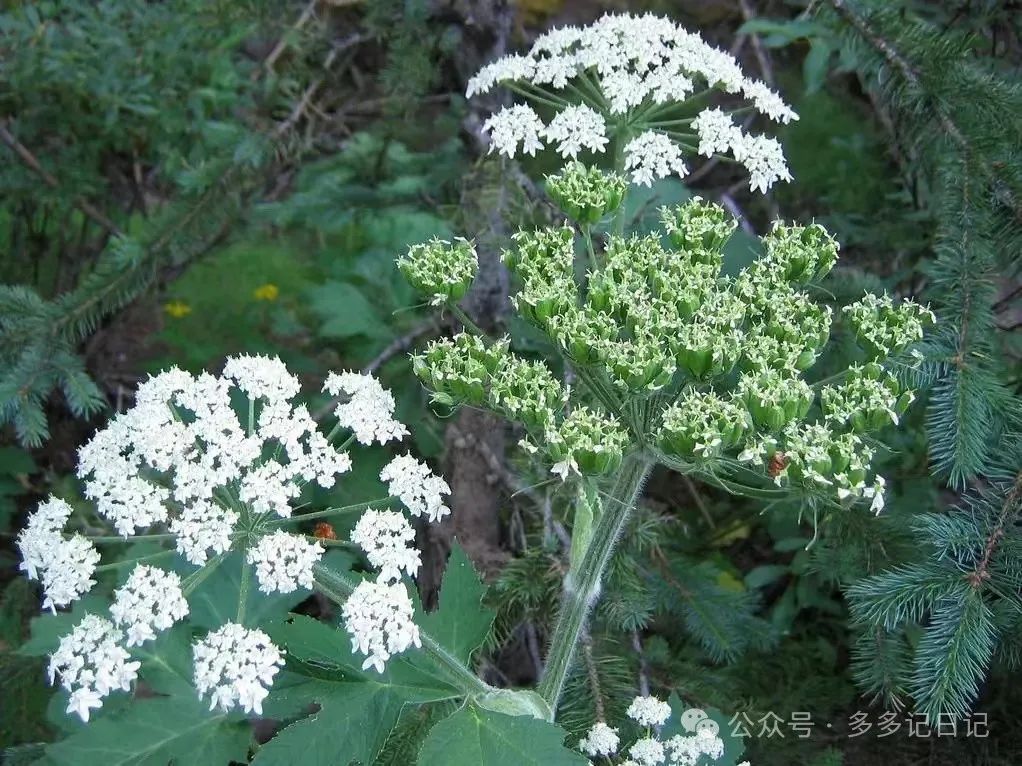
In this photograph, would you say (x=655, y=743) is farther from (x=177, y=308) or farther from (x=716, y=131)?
(x=177, y=308)

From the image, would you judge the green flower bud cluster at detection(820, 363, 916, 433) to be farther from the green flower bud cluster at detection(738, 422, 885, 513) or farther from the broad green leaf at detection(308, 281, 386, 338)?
the broad green leaf at detection(308, 281, 386, 338)

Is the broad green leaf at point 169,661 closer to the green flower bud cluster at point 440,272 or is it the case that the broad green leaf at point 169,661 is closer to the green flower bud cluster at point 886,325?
the green flower bud cluster at point 440,272

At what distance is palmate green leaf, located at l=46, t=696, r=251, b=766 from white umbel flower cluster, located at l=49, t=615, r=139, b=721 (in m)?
0.53

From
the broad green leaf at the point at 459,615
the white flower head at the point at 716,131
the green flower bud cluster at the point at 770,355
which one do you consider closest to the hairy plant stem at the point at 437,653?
the broad green leaf at the point at 459,615

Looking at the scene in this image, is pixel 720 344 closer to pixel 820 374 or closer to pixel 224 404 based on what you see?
pixel 224 404

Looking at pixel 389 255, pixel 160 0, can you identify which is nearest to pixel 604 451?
pixel 389 255

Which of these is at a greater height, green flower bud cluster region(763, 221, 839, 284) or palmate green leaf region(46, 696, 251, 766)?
green flower bud cluster region(763, 221, 839, 284)

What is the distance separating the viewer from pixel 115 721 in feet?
9.57

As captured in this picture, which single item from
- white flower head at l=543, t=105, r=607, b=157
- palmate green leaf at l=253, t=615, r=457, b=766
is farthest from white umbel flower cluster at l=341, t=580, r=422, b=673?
white flower head at l=543, t=105, r=607, b=157

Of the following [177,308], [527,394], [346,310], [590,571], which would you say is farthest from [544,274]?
[177,308]

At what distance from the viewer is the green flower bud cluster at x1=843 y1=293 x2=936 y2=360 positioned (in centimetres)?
271

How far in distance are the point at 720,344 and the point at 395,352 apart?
2.38 m

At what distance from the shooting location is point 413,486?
2760 millimetres

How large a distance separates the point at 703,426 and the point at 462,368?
666 millimetres
